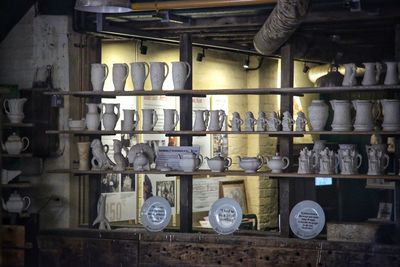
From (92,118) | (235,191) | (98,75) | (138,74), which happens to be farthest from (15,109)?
(235,191)

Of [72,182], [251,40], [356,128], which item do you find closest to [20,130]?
[72,182]

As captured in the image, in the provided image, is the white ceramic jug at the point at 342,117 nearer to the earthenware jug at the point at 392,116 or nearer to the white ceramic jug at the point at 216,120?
the earthenware jug at the point at 392,116

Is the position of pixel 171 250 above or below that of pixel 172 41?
below

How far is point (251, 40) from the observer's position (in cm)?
880

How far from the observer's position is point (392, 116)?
714 centimetres

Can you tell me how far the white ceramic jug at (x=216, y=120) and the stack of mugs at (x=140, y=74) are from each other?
394 millimetres

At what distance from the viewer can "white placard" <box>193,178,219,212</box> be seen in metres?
9.86

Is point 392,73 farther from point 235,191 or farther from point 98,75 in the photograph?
point 235,191

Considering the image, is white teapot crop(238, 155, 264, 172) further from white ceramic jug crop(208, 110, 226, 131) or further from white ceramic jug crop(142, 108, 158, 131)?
white ceramic jug crop(142, 108, 158, 131)

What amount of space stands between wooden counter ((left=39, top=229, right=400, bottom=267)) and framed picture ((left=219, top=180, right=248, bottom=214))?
8.45 feet

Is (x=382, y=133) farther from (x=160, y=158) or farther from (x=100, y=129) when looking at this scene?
(x=100, y=129)

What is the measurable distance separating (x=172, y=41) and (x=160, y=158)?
1.33m

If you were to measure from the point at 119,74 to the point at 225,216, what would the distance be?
1.66m

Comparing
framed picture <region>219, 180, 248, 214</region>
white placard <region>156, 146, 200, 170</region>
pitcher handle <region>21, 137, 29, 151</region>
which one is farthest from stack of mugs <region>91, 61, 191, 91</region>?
framed picture <region>219, 180, 248, 214</region>
